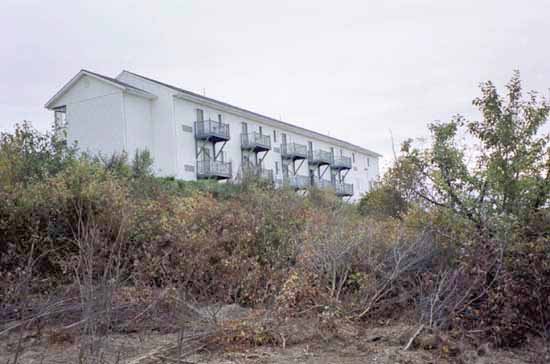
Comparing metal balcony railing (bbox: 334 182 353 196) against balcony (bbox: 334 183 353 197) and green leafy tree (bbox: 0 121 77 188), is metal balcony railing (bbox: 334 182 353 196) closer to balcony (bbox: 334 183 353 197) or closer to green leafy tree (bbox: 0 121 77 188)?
balcony (bbox: 334 183 353 197)

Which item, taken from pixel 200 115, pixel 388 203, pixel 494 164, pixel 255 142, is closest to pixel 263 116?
pixel 255 142

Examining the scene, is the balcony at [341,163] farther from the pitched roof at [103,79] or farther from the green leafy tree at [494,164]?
the green leafy tree at [494,164]

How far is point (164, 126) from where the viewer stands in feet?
95.0

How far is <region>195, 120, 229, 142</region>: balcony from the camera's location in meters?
30.4

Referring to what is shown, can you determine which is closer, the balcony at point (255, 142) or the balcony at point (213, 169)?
the balcony at point (213, 169)

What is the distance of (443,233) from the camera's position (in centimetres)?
837

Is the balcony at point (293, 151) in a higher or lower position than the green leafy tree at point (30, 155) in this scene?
higher

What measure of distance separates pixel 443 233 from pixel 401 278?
0.97 meters

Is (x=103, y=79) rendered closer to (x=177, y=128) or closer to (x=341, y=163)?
(x=177, y=128)

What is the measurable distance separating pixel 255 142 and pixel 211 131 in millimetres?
4385

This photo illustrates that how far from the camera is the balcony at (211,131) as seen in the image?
30.4m

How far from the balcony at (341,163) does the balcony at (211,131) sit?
1421 cm

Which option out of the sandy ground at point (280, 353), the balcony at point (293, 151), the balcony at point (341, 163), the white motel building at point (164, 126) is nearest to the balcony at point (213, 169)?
the white motel building at point (164, 126)

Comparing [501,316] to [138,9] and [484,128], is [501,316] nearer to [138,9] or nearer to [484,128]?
[484,128]
